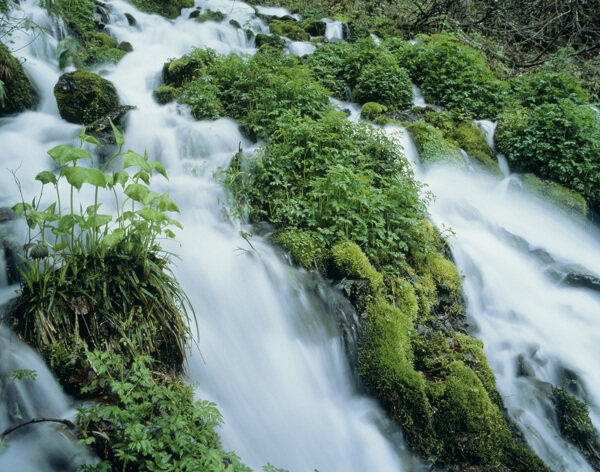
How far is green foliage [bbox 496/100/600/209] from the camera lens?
23.5 ft

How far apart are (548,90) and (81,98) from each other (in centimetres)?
928

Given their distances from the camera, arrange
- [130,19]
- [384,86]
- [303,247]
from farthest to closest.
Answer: [130,19], [384,86], [303,247]

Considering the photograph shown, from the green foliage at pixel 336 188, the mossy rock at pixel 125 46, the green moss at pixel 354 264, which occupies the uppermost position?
the green foliage at pixel 336 188

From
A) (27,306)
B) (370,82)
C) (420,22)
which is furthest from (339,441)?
(420,22)

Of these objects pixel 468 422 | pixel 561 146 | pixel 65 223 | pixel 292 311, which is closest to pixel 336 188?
pixel 292 311

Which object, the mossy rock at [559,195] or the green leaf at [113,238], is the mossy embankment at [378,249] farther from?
the mossy rock at [559,195]

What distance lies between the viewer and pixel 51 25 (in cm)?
812

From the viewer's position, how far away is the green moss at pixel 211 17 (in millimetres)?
11391

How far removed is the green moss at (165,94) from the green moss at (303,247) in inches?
156

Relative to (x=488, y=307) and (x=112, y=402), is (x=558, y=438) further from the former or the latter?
(x=112, y=402)

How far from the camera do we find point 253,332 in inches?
143

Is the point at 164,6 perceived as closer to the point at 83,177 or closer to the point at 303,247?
the point at 303,247

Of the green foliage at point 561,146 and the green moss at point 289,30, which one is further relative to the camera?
the green moss at point 289,30

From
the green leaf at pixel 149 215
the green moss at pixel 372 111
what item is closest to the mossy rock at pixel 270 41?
the green moss at pixel 372 111
